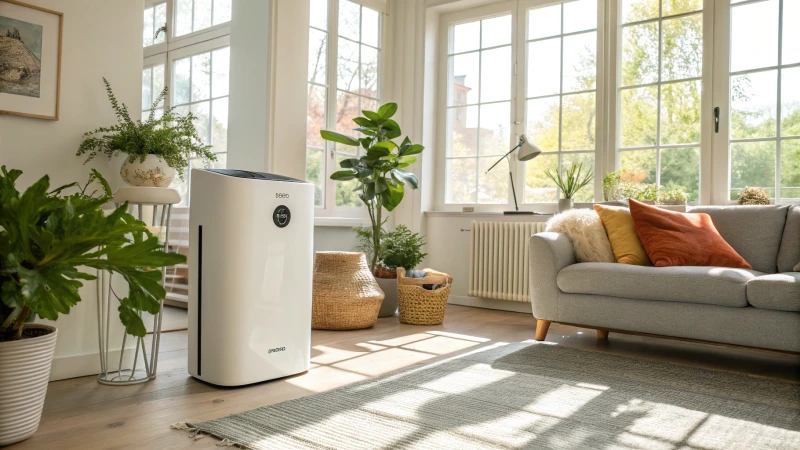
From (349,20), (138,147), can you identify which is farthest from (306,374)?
(349,20)

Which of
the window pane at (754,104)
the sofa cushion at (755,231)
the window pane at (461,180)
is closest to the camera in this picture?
the sofa cushion at (755,231)

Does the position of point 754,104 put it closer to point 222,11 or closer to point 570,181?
point 570,181

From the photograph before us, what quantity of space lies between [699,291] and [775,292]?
291 millimetres

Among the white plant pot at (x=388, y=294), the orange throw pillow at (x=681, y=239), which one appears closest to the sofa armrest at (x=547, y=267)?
the orange throw pillow at (x=681, y=239)

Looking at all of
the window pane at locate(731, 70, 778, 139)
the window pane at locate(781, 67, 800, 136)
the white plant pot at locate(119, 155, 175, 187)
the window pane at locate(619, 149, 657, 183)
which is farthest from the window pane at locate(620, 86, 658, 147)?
the white plant pot at locate(119, 155, 175, 187)

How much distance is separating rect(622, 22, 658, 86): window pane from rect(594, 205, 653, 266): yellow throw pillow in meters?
1.25

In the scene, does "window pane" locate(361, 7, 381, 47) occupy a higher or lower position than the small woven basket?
higher

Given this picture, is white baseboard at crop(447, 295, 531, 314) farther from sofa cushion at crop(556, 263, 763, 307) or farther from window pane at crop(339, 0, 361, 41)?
window pane at crop(339, 0, 361, 41)

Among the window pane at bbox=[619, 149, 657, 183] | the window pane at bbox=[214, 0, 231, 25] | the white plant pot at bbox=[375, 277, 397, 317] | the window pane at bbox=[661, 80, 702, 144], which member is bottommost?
the white plant pot at bbox=[375, 277, 397, 317]

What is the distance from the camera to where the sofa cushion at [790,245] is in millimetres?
3113

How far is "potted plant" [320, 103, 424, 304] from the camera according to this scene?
4130 mm

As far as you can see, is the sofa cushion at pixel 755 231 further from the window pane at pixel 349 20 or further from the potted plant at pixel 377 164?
the window pane at pixel 349 20

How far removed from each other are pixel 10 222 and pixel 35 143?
102 cm

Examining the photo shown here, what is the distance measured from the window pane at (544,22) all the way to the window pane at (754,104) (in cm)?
132
